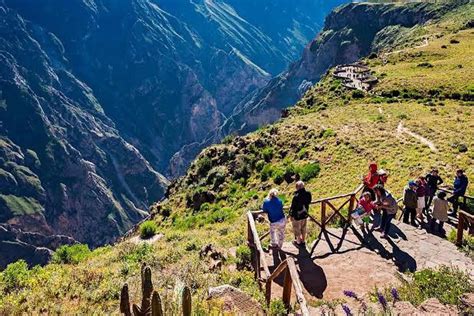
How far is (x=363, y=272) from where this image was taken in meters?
12.1

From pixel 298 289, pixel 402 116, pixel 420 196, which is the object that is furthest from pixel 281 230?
pixel 402 116

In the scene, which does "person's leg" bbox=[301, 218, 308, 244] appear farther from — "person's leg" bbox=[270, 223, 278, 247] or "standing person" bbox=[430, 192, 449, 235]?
"standing person" bbox=[430, 192, 449, 235]

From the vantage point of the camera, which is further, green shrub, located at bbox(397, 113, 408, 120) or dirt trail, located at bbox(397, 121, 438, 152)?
green shrub, located at bbox(397, 113, 408, 120)

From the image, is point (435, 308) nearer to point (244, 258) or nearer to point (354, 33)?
point (244, 258)

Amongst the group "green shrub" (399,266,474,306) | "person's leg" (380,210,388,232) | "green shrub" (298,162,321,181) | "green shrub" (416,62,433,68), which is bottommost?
"green shrub" (399,266,474,306)

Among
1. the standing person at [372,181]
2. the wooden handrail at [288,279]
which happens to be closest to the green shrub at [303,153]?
the standing person at [372,181]

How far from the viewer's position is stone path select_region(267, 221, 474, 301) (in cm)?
1139

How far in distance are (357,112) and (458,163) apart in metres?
19.9

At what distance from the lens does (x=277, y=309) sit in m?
9.41

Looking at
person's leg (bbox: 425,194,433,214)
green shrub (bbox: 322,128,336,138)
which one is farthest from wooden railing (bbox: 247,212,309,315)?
green shrub (bbox: 322,128,336,138)

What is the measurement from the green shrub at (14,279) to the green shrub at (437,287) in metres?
11.2

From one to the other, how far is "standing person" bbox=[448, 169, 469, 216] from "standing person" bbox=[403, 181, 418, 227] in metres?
2.38

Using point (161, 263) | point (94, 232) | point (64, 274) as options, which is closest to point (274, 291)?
point (161, 263)

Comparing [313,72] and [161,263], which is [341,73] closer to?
[161,263]
